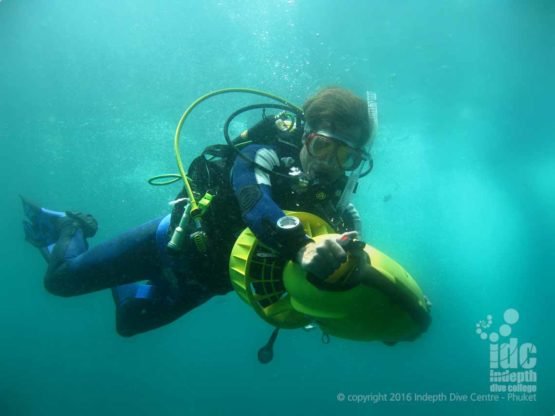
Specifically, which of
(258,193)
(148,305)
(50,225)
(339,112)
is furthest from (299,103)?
(258,193)

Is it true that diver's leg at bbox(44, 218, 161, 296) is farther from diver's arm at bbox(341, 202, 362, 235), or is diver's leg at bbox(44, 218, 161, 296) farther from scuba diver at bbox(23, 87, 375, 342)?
diver's arm at bbox(341, 202, 362, 235)

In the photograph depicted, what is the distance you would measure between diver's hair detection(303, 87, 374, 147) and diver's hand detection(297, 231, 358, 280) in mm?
1311

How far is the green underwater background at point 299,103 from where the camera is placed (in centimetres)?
1283

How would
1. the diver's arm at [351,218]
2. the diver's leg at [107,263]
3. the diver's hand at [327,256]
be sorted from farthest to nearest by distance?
the diver's leg at [107,263], the diver's arm at [351,218], the diver's hand at [327,256]

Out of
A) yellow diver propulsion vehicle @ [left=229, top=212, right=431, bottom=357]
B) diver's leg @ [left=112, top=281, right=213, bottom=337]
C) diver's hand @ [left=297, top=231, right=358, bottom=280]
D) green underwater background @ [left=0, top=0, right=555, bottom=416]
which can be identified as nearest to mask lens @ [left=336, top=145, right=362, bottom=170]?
yellow diver propulsion vehicle @ [left=229, top=212, right=431, bottom=357]

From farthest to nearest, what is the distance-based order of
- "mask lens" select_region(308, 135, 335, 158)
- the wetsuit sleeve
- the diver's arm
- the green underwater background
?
the green underwater background → the diver's arm → "mask lens" select_region(308, 135, 335, 158) → the wetsuit sleeve

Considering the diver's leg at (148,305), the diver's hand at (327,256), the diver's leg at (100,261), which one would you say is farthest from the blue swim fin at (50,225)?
the diver's hand at (327,256)

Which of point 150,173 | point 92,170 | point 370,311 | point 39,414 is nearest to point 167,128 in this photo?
point 150,173

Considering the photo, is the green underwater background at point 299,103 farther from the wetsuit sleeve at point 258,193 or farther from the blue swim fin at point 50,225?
the wetsuit sleeve at point 258,193

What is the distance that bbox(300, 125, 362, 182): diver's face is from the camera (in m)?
2.92

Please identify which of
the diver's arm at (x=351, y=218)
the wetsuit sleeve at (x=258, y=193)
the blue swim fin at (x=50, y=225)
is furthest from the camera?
the blue swim fin at (x=50, y=225)

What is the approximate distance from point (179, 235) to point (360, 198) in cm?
1514

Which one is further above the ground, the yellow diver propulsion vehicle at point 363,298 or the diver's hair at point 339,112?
the diver's hair at point 339,112

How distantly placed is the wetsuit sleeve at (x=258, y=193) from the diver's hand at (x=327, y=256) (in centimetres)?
36
